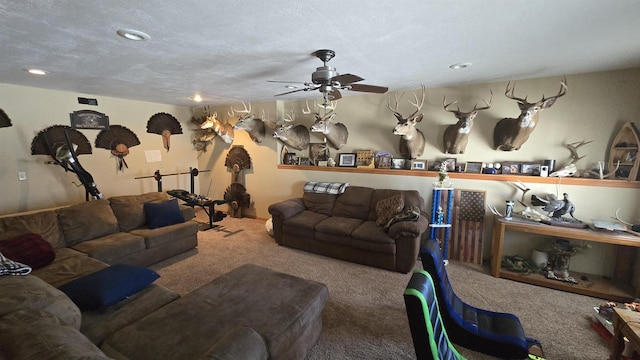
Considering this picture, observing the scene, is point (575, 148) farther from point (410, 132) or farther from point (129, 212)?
point (129, 212)

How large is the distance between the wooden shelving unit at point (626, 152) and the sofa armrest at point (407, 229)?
2349mm

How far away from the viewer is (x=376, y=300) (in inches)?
110

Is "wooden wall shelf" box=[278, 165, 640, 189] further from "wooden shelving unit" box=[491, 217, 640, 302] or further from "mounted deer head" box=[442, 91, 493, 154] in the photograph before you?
"wooden shelving unit" box=[491, 217, 640, 302]

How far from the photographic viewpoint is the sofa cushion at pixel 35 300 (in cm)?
146

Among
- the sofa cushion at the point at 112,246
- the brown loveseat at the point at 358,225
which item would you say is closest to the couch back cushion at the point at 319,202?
the brown loveseat at the point at 358,225

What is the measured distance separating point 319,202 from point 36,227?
362 centimetres

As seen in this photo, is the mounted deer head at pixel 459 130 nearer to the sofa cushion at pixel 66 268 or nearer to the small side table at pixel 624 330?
the small side table at pixel 624 330

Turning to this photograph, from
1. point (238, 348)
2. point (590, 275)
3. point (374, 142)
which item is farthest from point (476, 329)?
point (374, 142)

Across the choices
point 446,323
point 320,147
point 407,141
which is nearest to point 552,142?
point 407,141

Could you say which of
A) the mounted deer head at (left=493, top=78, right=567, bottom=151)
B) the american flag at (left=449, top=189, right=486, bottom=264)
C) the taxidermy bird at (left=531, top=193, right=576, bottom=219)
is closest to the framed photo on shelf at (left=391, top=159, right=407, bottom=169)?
the american flag at (left=449, top=189, right=486, bottom=264)

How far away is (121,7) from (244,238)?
3.66 m

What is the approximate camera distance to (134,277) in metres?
2.14

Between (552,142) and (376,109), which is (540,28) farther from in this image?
(376,109)

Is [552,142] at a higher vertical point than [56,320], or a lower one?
higher
